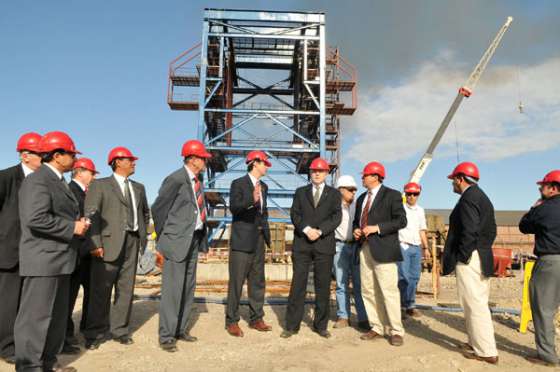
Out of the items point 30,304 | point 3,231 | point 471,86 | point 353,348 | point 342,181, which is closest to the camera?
point 30,304

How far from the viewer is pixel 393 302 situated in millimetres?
4598

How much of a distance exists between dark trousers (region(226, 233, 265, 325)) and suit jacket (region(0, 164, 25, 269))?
7.52ft

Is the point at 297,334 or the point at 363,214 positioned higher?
→ the point at 363,214

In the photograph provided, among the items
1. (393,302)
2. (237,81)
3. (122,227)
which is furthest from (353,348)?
→ (237,81)

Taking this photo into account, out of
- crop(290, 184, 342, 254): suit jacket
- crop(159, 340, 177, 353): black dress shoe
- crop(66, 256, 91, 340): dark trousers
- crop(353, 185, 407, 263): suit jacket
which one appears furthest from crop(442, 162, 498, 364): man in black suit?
crop(66, 256, 91, 340): dark trousers

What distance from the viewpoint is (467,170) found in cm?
430

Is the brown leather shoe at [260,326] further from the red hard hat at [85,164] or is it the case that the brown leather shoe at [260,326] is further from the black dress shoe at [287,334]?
the red hard hat at [85,164]

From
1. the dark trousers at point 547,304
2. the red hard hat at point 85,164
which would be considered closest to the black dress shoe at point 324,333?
the dark trousers at point 547,304

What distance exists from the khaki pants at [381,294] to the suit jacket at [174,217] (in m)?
2.16

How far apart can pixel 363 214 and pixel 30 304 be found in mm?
3557

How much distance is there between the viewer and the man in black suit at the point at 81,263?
4.33 meters

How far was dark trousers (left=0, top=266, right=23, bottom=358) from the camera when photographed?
12.3 ft

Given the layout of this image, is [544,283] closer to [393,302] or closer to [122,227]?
[393,302]

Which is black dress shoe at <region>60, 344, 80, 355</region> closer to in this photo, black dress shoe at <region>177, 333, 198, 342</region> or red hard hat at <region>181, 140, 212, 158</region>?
black dress shoe at <region>177, 333, 198, 342</region>
